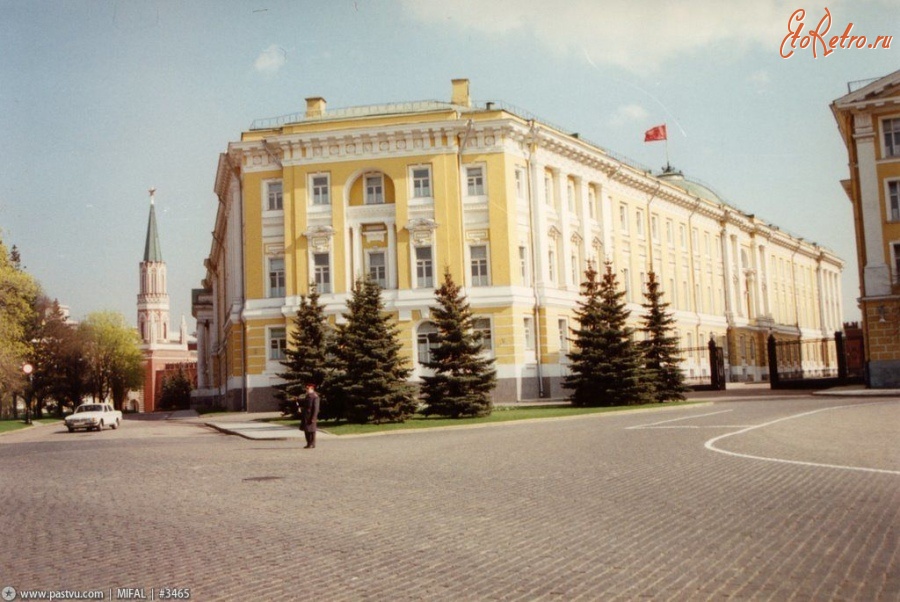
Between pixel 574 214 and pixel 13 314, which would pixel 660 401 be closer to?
pixel 574 214

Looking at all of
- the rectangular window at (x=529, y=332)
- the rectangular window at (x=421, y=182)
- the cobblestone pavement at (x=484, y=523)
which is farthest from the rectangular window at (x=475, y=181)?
the cobblestone pavement at (x=484, y=523)

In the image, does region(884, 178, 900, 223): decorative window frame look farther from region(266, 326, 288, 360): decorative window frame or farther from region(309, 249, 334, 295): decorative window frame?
region(266, 326, 288, 360): decorative window frame

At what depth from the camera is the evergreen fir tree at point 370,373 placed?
30484mm

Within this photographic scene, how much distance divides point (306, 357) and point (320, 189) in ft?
43.7

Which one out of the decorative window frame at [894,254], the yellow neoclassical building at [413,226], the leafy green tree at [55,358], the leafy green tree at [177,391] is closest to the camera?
the decorative window frame at [894,254]

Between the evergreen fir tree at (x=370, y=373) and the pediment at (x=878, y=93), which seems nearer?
the evergreen fir tree at (x=370, y=373)

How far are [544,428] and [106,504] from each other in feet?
51.6

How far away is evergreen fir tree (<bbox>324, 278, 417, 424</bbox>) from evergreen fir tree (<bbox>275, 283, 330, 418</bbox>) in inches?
128

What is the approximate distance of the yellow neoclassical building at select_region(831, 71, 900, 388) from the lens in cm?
4100

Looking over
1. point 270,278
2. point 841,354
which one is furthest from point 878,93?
point 270,278

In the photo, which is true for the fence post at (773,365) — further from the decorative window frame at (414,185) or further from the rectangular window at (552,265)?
the decorative window frame at (414,185)

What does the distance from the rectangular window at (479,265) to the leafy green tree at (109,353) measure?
182 ft

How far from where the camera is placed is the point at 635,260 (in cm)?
5781

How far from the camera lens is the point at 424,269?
4569 centimetres
